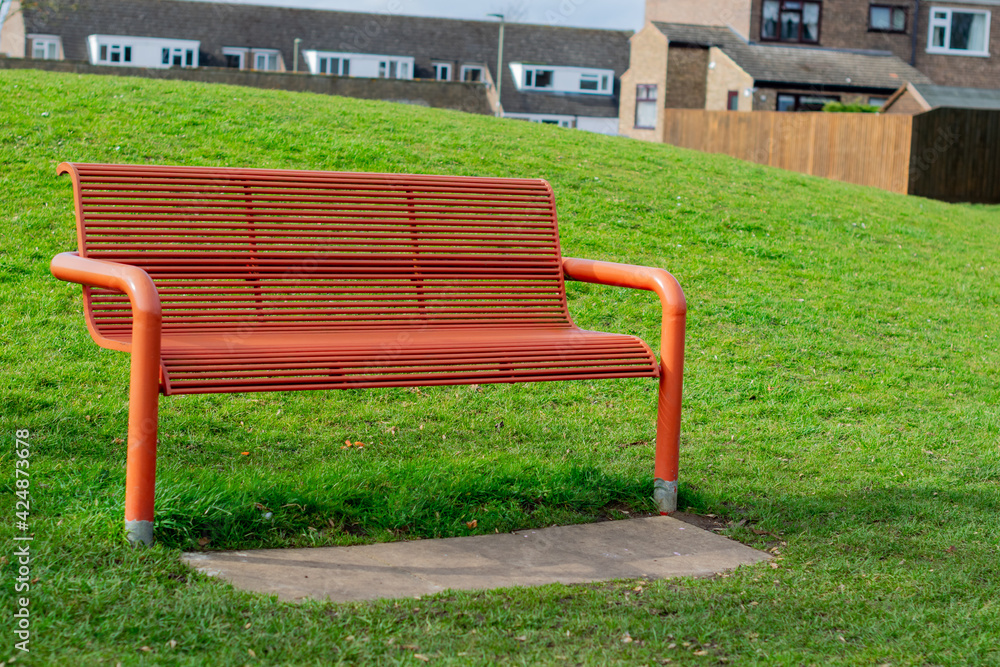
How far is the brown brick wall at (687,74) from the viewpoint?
35.3 metres

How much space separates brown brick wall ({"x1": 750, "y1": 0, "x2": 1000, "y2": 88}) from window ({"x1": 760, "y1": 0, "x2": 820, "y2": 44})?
8.6 inches

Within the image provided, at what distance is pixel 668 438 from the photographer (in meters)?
3.95

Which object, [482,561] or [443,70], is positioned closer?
[482,561]

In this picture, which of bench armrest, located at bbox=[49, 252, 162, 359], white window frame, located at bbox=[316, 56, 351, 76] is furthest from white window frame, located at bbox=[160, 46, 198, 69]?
bench armrest, located at bbox=[49, 252, 162, 359]

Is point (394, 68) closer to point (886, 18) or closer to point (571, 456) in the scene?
point (886, 18)

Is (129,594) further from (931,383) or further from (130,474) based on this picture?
(931,383)

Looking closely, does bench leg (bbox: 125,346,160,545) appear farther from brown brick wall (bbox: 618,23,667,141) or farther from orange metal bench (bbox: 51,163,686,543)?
brown brick wall (bbox: 618,23,667,141)

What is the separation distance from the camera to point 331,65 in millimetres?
50250

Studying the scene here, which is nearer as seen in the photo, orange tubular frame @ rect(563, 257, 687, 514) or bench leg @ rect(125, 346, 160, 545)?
bench leg @ rect(125, 346, 160, 545)

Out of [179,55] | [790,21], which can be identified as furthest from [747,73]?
[179,55]

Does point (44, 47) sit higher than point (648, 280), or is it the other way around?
point (44, 47)

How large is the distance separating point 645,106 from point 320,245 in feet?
117

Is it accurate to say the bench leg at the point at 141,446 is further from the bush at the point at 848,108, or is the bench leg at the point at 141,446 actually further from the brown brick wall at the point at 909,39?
the brown brick wall at the point at 909,39

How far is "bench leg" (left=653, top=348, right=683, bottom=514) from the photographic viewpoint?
3912 millimetres
